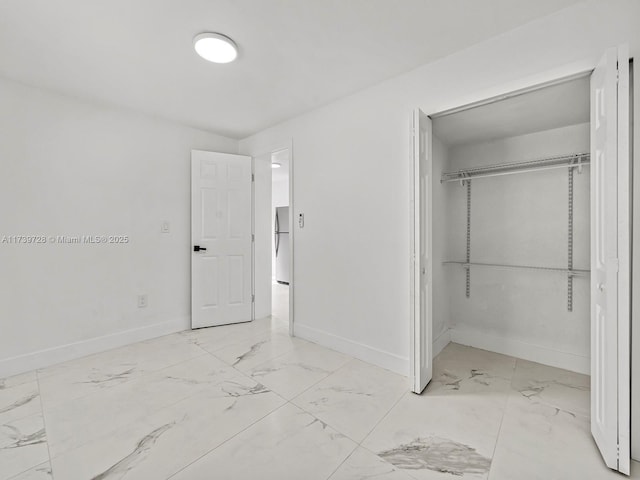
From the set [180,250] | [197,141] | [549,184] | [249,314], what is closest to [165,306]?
[180,250]

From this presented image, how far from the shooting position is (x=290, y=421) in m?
1.78

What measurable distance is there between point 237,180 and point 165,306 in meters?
1.72

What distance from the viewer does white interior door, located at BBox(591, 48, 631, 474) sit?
137cm

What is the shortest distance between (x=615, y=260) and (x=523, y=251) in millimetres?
1527

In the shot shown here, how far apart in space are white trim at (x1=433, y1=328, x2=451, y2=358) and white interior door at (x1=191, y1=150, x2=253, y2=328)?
2.26m

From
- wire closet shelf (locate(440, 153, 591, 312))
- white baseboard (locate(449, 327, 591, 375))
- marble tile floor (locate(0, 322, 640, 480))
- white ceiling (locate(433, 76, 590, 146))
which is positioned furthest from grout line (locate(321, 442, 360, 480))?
white ceiling (locate(433, 76, 590, 146))

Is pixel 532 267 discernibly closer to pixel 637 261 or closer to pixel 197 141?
pixel 637 261

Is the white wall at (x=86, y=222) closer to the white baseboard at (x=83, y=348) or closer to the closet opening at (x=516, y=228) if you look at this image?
the white baseboard at (x=83, y=348)

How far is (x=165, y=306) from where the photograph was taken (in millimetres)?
3367

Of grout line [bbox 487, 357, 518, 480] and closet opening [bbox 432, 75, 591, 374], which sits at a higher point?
closet opening [bbox 432, 75, 591, 374]

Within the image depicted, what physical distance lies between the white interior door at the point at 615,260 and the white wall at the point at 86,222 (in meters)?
3.65

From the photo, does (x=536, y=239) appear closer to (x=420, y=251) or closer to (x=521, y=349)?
(x=521, y=349)

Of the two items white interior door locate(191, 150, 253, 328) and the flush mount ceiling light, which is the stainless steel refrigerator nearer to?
white interior door locate(191, 150, 253, 328)

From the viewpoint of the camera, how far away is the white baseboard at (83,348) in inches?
95.6
